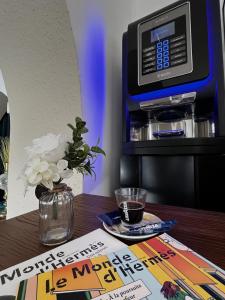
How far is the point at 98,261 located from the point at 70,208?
146 millimetres

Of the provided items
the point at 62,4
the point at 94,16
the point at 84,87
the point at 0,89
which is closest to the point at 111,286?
the point at 84,87

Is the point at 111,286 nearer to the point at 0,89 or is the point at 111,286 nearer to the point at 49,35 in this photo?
the point at 49,35

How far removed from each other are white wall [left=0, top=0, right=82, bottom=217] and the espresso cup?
36 centimetres

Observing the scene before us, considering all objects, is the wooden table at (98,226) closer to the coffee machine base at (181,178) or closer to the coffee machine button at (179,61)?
the coffee machine base at (181,178)

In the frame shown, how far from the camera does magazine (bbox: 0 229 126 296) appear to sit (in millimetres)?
314

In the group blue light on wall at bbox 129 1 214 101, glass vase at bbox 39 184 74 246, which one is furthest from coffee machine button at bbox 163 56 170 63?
glass vase at bbox 39 184 74 246

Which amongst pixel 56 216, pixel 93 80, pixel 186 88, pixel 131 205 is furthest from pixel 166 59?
pixel 56 216

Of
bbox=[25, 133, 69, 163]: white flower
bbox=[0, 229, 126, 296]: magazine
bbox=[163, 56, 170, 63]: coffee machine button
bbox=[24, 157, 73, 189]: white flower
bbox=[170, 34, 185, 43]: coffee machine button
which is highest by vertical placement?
bbox=[170, 34, 185, 43]: coffee machine button

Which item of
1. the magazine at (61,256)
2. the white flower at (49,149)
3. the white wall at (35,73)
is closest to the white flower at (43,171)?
the white flower at (49,149)

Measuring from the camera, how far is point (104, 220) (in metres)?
0.51

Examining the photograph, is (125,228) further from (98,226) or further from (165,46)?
(165,46)

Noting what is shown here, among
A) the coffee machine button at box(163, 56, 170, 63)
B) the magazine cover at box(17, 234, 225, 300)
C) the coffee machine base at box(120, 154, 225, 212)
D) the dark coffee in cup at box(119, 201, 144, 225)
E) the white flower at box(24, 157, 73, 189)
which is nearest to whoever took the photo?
the magazine cover at box(17, 234, 225, 300)

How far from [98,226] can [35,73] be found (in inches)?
32.6

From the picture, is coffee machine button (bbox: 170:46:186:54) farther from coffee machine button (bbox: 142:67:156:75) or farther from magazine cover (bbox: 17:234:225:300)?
magazine cover (bbox: 17:234:225:300)
